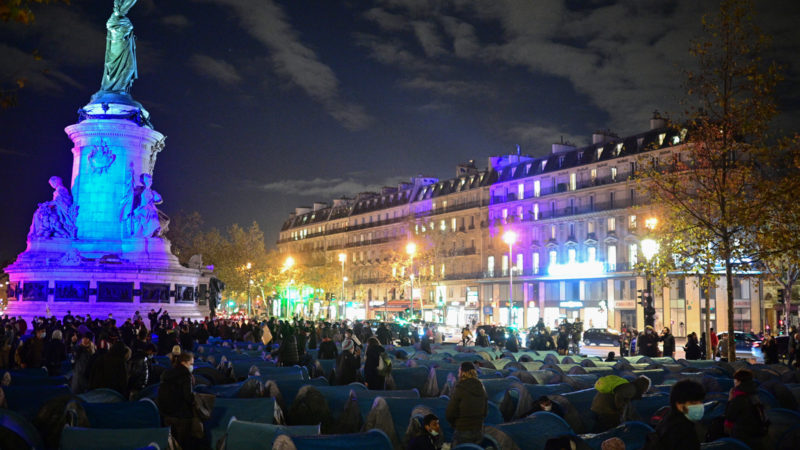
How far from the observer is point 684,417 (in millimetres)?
5840

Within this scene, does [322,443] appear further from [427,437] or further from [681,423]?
[681,423]

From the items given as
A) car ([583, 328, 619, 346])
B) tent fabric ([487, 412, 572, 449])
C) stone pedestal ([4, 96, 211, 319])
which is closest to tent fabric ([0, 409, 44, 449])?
tent fabric ([487, 412, 572, 449])

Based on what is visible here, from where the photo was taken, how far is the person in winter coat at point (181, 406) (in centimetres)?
916

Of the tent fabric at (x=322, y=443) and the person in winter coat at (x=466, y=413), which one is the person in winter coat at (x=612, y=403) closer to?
the person in winter coat at (x=466, y=413)

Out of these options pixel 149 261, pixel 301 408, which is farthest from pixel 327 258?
pixel 301 408

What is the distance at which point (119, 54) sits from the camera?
Answer: 1801 inches

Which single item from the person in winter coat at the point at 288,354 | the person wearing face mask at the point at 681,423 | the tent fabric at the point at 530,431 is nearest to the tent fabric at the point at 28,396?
the tent fabric at the point at 530,431

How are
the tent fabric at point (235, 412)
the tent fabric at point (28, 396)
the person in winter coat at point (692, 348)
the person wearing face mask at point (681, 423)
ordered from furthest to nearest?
the person in winter coat at point (692, 348) → the tent fabric at point (28, 396) → the tent fabric at point (235, 412) → the person wearing face mask at point (681, 423)

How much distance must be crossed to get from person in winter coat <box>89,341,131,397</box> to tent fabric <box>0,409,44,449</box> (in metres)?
4.08

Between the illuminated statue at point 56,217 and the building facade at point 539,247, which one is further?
the building facade at point 539,247

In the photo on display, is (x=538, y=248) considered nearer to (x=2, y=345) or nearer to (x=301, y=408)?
(x=2, y=345)

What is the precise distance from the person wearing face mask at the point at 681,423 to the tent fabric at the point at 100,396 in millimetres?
6603

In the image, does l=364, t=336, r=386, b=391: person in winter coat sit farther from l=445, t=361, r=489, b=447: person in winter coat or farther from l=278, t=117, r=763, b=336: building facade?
l=278, t=117, r=763, b=336: building facade

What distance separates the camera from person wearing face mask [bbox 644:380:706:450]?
5.77 meters
